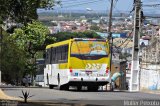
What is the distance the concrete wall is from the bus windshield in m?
17.9

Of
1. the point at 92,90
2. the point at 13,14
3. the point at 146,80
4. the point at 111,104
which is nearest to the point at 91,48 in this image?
the point at 92,90

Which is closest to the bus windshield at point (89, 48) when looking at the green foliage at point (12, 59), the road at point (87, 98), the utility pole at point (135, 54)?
the road at point (87, 98)

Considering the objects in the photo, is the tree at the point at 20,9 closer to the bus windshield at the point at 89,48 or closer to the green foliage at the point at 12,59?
the bus windshield at the point at 89,48

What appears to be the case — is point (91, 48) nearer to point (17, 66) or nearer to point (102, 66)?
point (102, 66)

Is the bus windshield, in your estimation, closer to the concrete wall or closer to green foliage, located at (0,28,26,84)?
the concrete wall

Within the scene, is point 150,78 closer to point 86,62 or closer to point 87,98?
point 86,62

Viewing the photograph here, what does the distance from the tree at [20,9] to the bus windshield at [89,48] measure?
14.7 metres

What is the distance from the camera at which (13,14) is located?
20.9 meters

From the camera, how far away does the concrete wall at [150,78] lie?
53906mm

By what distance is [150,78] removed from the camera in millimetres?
54719

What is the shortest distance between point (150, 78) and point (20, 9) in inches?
1412

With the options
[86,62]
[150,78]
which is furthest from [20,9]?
[150,78]

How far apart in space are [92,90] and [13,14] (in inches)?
763

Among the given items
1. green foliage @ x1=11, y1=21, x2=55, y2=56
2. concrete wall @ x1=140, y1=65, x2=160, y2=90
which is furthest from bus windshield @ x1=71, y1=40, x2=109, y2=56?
green foliage @ x1=11, y1=21, x2=55, y2=56
